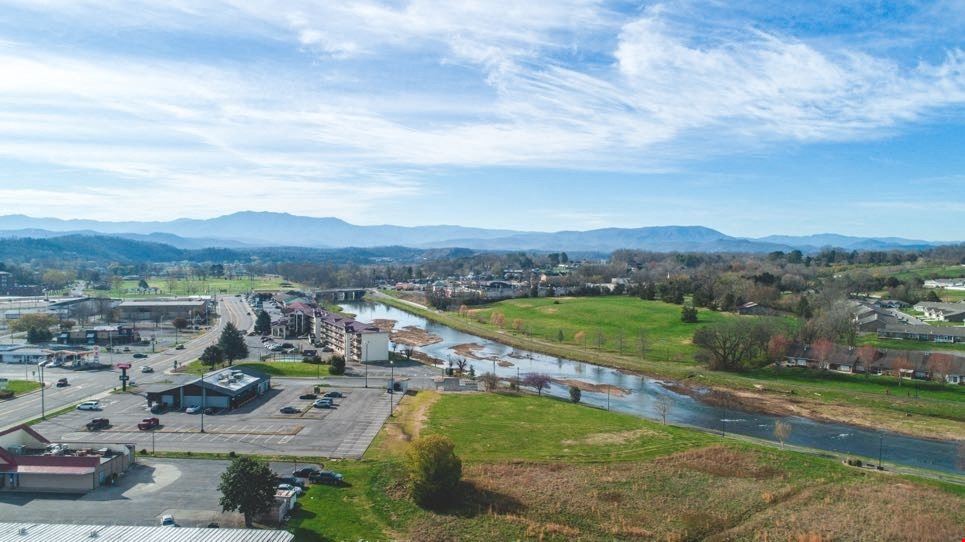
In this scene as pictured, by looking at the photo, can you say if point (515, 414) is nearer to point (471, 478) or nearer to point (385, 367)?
point (471, 478)

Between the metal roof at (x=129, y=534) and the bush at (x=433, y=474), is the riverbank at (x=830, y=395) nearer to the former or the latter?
the bush at (x=433, y=474)

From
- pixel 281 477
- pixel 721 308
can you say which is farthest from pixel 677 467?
pixel 721 308

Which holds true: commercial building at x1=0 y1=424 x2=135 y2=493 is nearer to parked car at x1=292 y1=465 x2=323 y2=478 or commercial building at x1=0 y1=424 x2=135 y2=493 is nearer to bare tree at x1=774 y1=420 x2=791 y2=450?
parked car at x1=292 y1=465 x2=323 y2=478

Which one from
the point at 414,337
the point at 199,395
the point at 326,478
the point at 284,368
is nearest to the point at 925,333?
the point at 414,337

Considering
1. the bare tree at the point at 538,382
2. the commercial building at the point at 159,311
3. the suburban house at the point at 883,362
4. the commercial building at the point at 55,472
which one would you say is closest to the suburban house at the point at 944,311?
the suburban house at the point at 883,362

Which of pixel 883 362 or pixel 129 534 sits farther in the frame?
pixel 883 362

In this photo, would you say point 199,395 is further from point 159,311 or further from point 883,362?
point 159,311

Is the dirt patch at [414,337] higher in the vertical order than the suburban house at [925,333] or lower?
lower

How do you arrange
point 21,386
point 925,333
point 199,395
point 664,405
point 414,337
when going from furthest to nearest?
1. point 414,337
2. point 925,333
3. point 664,405
4. point 21,386
5. point 199,395
